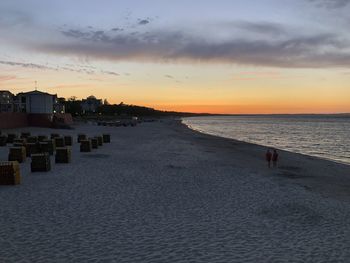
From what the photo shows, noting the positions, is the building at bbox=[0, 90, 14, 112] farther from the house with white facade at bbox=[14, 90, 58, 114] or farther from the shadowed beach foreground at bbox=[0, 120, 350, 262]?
the shadowed beach foreground at bbox=[0, 120, 350, 262]

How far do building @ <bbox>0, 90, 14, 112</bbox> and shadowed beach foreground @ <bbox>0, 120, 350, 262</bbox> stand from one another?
255 ft

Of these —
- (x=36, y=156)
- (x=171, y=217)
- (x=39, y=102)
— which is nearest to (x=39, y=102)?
(x=39, y=102)

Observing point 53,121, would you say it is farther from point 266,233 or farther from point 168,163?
point 266,233

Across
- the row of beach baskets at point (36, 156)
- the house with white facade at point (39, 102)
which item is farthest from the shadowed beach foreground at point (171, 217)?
the house with white facade at point (39, 102)

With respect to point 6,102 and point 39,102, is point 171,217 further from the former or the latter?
point 6,102

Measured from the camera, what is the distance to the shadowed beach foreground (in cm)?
984

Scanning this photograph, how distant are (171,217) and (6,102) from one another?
312 feet

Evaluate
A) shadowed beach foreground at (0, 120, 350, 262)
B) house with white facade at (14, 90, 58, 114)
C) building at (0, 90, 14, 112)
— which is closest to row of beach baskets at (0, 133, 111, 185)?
shadowed beach foreground at (0, 120, 350, 262)

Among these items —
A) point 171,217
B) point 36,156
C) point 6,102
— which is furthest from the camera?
point 6,102

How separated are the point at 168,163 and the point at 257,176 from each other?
6.47m

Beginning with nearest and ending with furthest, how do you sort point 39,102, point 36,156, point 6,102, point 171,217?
1. point 171,217
2. point 36,156
3. point 39,102
4. point 6,102

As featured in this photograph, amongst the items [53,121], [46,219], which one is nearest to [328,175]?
[46,219]

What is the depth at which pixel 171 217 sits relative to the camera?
515 inches

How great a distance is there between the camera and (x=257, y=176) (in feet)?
73.1
